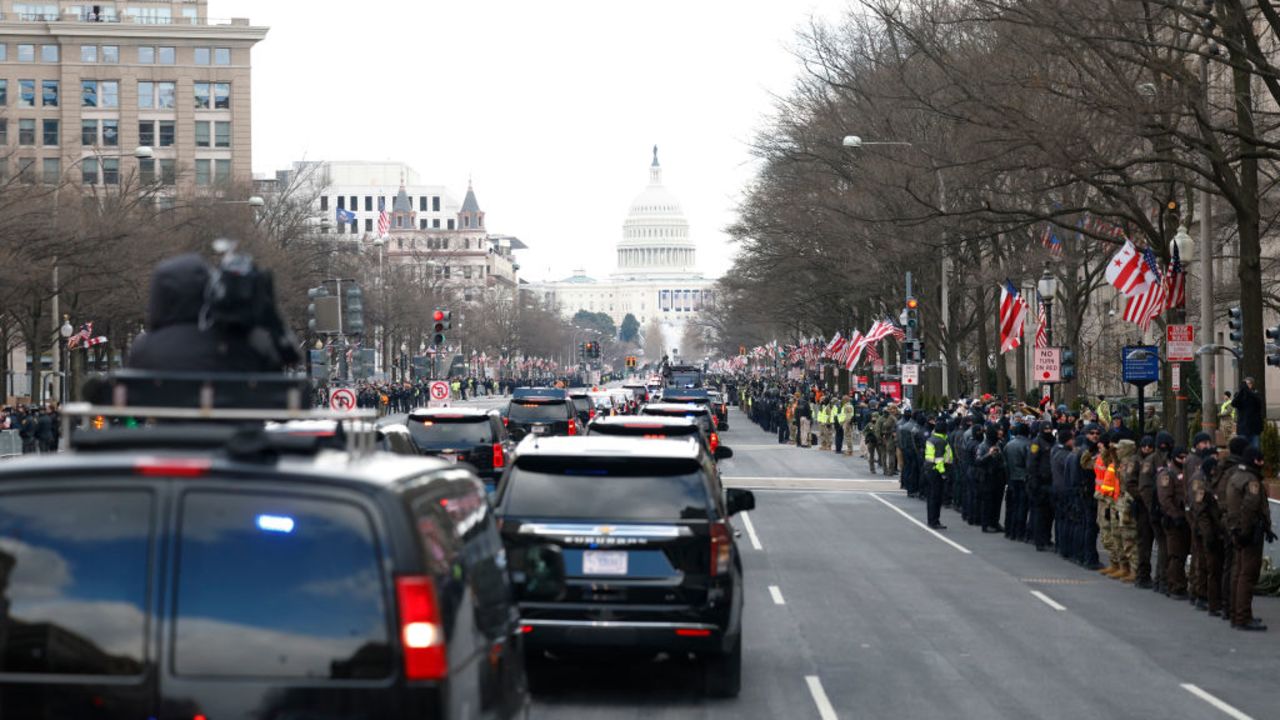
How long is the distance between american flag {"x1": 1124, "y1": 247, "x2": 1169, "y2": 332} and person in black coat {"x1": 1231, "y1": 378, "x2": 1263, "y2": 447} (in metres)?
2.67

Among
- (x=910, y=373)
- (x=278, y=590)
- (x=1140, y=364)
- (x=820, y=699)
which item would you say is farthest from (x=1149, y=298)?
(x=278, y=590)

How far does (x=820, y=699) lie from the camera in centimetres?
1270

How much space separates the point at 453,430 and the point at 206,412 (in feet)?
60.5

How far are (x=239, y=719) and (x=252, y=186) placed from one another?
6772cm

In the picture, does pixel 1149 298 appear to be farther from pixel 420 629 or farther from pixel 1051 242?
pixel 420 629

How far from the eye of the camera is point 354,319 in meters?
32.8

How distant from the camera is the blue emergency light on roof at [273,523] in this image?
19.1 ft

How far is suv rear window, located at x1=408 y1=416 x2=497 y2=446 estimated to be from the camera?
2416 centimetres

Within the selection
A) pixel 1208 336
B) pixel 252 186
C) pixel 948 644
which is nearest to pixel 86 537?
pixel 948 644

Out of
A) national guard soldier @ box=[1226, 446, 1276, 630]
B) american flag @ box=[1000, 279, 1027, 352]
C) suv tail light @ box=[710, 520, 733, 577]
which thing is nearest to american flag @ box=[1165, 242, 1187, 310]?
national guard soldier @ box=[1226, 446, 1276, 630]

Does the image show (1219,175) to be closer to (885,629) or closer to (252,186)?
(885,629)

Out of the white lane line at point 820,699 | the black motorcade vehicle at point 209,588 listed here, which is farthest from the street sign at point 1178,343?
the black motorcade vehicle at point 209,588

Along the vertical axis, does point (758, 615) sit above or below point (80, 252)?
below

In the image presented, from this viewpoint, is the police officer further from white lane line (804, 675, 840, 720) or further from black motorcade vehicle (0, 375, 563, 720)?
black motorcade vehicle (0, 375, 563, 720)
